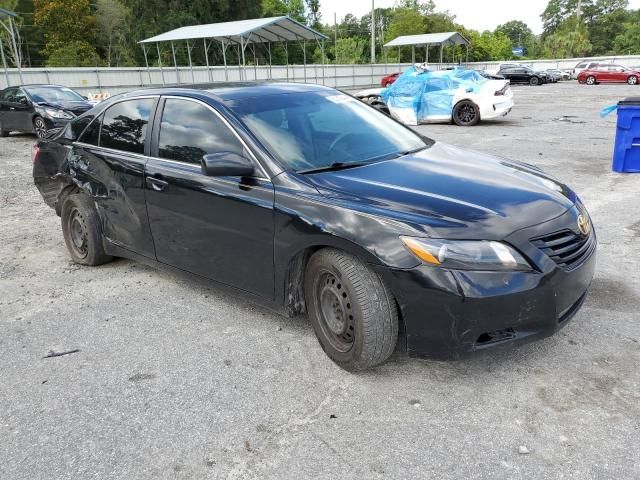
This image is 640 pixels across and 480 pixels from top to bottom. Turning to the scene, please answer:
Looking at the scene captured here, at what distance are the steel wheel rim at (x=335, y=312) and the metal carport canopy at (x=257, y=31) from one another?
21.7 metres

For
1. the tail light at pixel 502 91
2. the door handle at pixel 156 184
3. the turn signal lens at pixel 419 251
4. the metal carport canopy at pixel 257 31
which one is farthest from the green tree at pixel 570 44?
the turn signal lens at pixel 419 251

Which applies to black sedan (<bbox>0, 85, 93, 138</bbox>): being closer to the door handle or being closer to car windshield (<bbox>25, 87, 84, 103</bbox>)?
car windshield (<bbox>25, 87, 84, 103</bbox>)

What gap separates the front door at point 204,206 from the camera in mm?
3324

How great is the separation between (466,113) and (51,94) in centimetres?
1100

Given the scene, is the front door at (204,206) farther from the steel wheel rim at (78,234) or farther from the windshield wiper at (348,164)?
the steel wheel rim at (78,234)


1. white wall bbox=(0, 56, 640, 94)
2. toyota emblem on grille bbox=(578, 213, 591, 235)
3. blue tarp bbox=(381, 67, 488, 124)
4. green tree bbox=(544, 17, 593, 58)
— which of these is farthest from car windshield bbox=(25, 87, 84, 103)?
green tree bbox=(544, 17, 593, 58)

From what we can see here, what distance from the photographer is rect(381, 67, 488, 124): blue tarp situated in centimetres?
1541

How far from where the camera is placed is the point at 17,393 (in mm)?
3068

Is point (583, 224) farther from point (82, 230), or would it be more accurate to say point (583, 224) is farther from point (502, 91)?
point (502, 91)

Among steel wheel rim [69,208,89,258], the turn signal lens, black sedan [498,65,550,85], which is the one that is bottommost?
black sedan [498,65,550,85]

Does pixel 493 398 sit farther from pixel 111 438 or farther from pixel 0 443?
pixel 0 443

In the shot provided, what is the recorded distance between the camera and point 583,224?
3117 millimetres

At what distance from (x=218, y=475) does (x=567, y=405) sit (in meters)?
1.71

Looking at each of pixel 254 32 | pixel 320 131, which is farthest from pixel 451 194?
pixel 254 32
